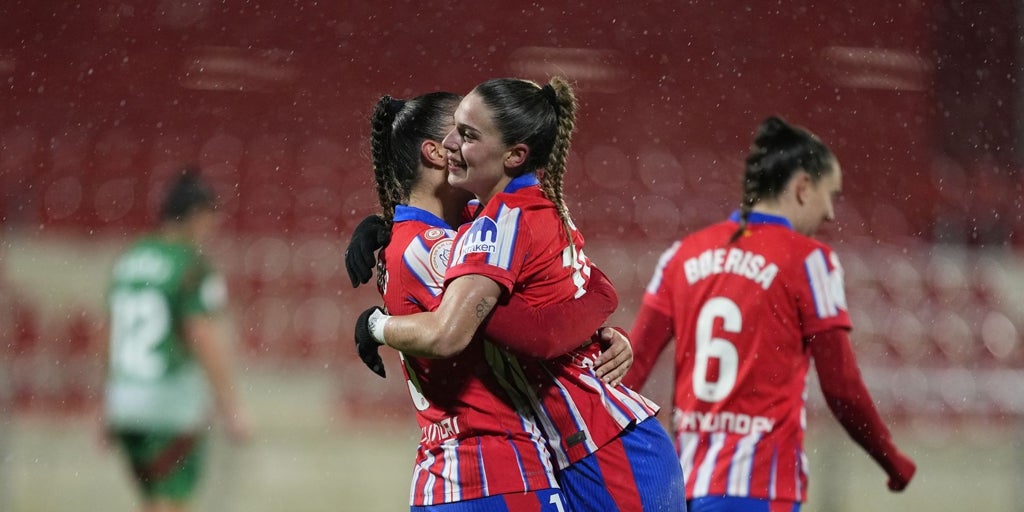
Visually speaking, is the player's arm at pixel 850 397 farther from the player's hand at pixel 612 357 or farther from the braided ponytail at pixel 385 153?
the braided ponytail at pixel 385 153

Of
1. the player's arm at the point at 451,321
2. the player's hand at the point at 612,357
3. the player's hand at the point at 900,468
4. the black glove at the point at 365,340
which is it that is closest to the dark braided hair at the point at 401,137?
the black glove at the point at 365,340

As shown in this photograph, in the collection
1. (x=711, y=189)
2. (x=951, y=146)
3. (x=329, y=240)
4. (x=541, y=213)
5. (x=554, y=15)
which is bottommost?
(x=541, y=213)

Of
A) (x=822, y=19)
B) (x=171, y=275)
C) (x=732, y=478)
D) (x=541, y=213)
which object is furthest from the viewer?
(x=822, y=19)

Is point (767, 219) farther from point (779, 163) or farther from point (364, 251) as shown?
point (364, 251)

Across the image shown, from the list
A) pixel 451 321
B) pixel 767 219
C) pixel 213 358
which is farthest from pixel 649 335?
pixel 213 358

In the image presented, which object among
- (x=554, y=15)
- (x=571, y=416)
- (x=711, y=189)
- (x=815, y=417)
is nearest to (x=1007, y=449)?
(x=815, y=417)

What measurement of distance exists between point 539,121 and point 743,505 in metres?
1.06

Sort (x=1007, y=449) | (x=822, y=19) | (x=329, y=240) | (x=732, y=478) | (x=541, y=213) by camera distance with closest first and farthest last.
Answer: (x=541, y=213), (x=732, y=478), (x=1007, y=449), (x=329, y=240), (x=822, y=19)

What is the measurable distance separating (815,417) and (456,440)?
6.96m

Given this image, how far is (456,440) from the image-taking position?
1871 millimetres

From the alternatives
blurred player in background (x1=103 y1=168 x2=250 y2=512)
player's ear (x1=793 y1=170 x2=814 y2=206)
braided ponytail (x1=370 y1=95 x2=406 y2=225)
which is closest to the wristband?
braided ponytail (x1=370 y1=95 x2=406 y2=225)

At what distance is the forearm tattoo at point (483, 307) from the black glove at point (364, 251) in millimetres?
286

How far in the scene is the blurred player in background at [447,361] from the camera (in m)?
1.82

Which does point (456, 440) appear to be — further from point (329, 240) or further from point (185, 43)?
point (185, 43)
